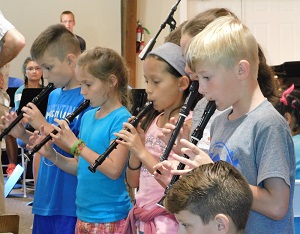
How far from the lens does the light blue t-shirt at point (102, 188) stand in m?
2.58

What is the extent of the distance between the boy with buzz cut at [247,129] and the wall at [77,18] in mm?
6461

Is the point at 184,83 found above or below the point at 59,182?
above

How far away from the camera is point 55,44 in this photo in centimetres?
296

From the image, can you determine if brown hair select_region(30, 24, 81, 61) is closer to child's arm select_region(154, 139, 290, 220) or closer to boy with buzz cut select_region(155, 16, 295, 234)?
boy with buzz cut select_region(155, 16, 295, 234)

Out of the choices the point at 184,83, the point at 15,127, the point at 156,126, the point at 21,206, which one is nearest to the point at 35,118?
the point at 15,127

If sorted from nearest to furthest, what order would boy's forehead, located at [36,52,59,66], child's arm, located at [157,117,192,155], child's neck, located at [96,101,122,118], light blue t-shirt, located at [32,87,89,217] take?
child's arm, located at [157,117,192,155] → child's neck, located at [96,101,122,118] → light blue t-shirt, located at [32,87,89,217] → boy's forehead, located at [36,52,59,66]

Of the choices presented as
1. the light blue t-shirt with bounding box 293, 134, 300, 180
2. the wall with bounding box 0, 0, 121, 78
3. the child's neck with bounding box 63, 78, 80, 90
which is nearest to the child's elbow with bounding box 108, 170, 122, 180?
the child's neck with bounding box 63, 78, 80, 90

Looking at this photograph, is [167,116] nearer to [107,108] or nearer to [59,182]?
[107,108]

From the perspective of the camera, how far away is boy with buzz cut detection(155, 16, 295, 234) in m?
1.69

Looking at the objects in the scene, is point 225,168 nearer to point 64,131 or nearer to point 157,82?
point 157,82

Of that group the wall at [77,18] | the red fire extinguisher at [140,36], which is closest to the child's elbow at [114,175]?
the wall at [77,18]

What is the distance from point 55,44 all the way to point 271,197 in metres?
1.57

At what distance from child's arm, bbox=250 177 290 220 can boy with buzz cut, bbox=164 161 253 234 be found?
99 mm

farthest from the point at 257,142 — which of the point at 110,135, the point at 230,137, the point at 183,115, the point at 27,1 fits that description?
the point at 27,1
